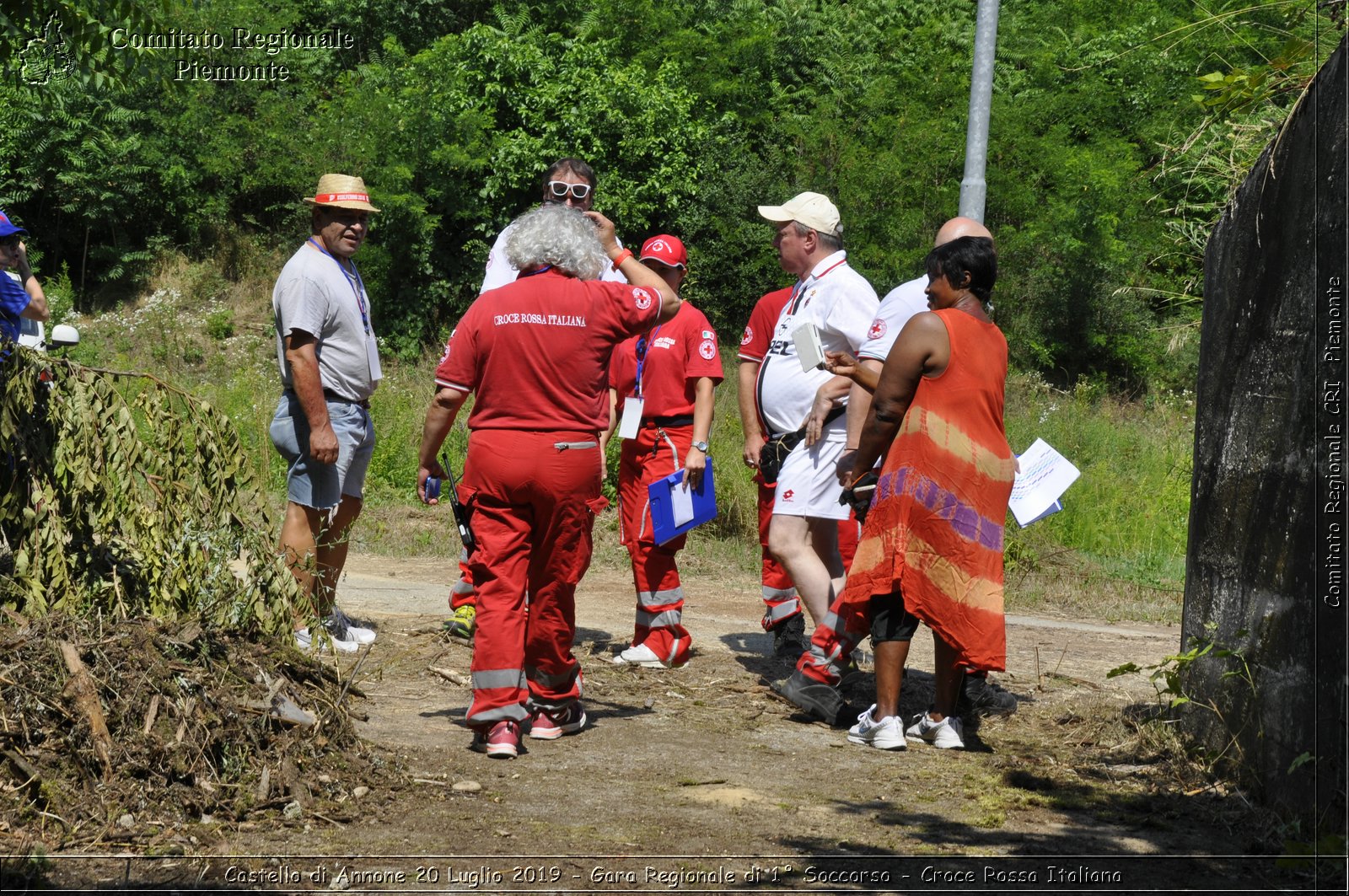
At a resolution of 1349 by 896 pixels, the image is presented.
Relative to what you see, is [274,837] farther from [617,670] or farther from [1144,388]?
[1144,388]

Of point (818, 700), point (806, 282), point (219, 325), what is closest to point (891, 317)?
point (806, 282)

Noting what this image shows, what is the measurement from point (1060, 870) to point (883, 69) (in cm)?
2059

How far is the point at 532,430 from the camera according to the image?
5016 millimetres

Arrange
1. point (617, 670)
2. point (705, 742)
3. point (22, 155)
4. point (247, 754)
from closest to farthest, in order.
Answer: point (247, 754), point (705, 742), point (617, 670), point (22, 155)

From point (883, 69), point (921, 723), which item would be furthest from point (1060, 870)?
point (883, 69)

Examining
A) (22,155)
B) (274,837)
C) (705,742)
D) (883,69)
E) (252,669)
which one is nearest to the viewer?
(274,837)

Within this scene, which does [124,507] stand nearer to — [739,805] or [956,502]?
[739,805]

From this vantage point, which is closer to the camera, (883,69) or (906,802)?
(906,802)

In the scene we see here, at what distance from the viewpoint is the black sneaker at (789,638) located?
723 centimetres

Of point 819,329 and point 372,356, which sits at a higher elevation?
point 819,329

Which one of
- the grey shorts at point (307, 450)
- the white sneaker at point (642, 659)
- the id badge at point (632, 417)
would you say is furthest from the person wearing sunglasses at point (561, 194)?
the white sneaker at point (642, 659)

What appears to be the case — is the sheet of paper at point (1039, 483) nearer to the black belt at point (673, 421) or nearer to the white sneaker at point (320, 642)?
the black belt at point (673, 421)

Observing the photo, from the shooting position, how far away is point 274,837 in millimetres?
3898

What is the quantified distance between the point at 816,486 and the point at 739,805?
2.05 m
